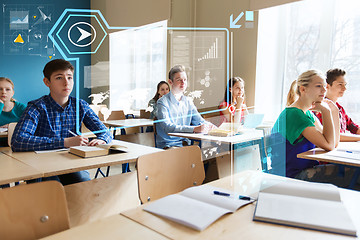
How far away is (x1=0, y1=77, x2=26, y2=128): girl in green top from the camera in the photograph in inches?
98.1

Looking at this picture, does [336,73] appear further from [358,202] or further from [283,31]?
[358,202]

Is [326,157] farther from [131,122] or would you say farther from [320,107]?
[131,122]

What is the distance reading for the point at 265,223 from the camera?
89 centimetres

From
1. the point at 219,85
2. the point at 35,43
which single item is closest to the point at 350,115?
the point at 219,85

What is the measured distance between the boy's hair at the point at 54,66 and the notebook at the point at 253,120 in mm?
1729

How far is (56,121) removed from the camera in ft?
6.81

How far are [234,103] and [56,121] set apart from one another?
1.91 meters

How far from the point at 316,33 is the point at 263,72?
2.38 ft

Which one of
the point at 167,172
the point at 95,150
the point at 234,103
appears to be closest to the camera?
the point at 167,172

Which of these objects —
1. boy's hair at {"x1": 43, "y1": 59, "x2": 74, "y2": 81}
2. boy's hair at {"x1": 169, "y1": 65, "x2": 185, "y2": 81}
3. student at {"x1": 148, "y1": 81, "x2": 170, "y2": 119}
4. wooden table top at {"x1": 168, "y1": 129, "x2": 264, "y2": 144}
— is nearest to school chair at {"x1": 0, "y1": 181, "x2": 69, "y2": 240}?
boy's hair at {"x1": 43, "y1": 59, "x2": 74, "y2": 81}

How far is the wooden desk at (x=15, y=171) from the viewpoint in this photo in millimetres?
1360

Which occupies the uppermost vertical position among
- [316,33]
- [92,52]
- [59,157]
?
[316,33]

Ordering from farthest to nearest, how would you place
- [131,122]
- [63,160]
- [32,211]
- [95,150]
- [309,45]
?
[131,122], [309,45], [95,150], [63,160], [32,211]

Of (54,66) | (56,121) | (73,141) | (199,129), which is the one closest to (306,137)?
(199,129)
